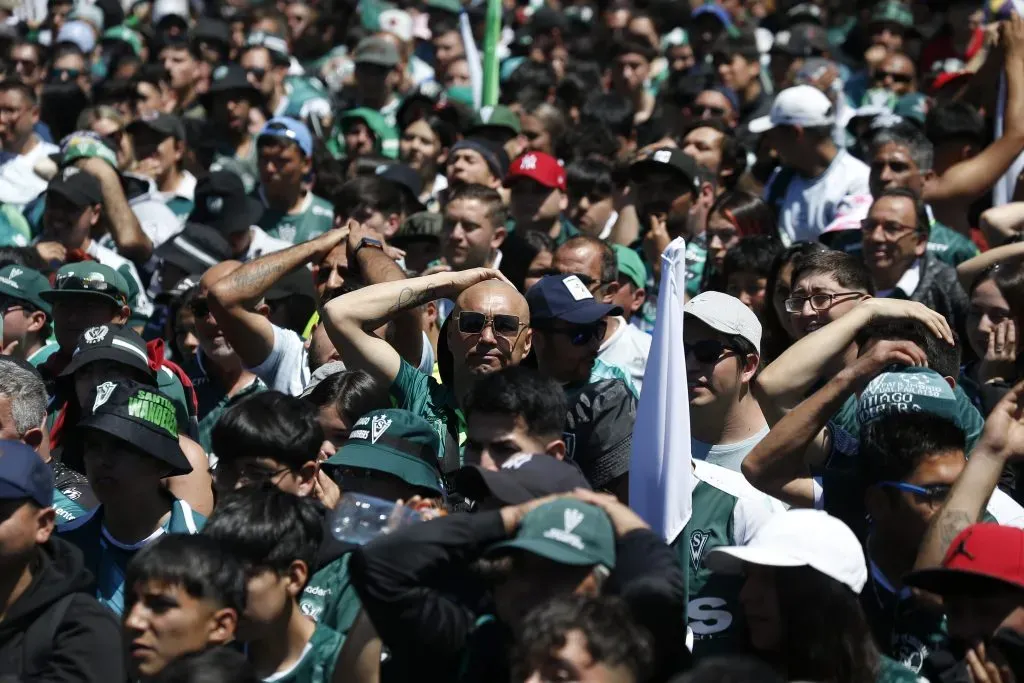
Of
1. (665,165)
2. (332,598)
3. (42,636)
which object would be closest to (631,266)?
(665,165)

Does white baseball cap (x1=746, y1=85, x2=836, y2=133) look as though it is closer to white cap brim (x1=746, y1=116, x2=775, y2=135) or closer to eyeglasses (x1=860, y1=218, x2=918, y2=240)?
white cap brim (x1=746, y1=116, x2=775, y2=135)

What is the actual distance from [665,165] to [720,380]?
3045mm

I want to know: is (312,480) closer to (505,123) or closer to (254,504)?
(254,504)

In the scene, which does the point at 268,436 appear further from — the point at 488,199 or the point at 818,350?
the point at 488,199

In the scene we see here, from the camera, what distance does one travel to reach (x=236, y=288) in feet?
20.6

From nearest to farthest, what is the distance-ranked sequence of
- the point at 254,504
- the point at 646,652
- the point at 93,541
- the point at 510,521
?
1. the point at 646,652
2. the point at 510,521
3. the point at 254,504
4. the point at 93,541

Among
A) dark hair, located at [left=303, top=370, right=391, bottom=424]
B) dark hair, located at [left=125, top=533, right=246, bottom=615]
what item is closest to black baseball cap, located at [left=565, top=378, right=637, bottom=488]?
dark hair, located at [left=303, top=370, right=391, bottom=424]

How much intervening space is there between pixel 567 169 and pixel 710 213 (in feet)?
5.00

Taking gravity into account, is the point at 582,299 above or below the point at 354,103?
above

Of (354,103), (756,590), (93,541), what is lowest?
(354,103)

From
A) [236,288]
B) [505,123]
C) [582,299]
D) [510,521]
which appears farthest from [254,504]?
[505,123]

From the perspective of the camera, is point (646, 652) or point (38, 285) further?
point (38, 285)

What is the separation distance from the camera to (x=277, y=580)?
13.1 feet

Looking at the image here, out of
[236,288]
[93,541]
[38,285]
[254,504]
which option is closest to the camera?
[254,504]
